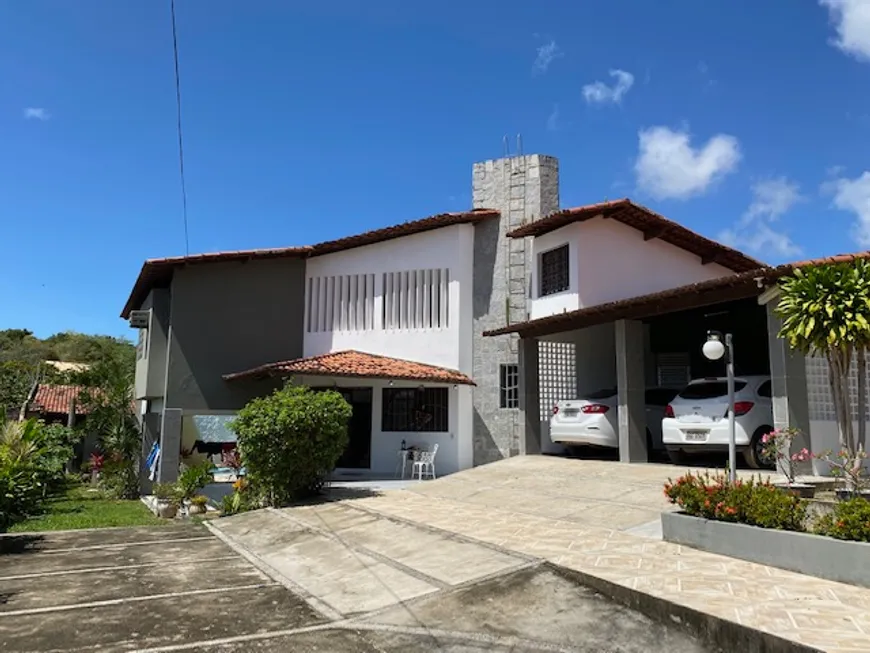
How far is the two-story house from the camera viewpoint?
16.7 metres

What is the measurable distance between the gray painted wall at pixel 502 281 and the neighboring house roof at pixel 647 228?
1006mm

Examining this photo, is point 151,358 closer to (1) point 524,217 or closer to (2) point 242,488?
(2) point 242,488

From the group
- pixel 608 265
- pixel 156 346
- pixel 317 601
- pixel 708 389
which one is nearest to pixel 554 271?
pixel 608 265

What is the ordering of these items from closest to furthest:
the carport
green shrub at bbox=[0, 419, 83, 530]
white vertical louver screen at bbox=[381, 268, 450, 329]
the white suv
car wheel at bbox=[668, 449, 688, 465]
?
the carport, the white suv, green shrub at bbox=[0, 419, 83, 530], car wheel at bbox=[668, 449, 688, 465], white vertical louver screen at bbox=[381, 268, 450, 329]

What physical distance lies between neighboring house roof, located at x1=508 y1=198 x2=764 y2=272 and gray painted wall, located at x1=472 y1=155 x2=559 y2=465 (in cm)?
101

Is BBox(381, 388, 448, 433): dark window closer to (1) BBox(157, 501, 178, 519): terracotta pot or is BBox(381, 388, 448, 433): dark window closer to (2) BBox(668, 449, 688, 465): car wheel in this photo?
(1) BBox(157, 501, 178, 519): terracotta pot

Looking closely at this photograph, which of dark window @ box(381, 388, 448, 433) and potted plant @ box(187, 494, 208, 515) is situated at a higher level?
dark window @ box(381, 388, 448, 433)

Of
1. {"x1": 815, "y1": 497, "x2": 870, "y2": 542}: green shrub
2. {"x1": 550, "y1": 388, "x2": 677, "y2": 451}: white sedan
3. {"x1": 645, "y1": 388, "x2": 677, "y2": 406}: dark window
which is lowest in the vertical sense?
{"x1": 815, "y1": 497, "x2": 870, "y2": 542}: green shrub

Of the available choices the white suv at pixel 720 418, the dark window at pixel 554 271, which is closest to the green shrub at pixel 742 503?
the white suv at pixel 720 418

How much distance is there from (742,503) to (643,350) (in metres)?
8.81

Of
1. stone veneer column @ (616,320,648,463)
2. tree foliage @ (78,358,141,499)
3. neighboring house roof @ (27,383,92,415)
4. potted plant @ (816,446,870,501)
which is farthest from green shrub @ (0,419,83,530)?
potted plant @ (816,446,870,501)

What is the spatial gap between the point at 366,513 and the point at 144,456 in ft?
38.6

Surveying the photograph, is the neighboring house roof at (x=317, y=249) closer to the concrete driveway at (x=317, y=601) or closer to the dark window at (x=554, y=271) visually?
the dark window at (x=554, y=271)

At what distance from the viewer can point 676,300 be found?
12.0 meters
